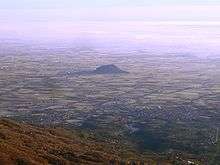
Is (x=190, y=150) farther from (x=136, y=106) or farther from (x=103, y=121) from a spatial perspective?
(x=136, y=106)

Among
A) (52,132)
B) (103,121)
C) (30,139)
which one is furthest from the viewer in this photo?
(103,121)

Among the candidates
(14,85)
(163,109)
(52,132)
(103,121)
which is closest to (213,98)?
(163,109)

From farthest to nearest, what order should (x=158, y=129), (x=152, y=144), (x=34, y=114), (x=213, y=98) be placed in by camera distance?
(x=213, y=98), (x=34, y=114), (x=158, y=129), (x=152, y=144)

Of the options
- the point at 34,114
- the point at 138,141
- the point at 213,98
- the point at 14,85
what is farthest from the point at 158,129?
the point at 14,85

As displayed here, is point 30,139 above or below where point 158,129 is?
above

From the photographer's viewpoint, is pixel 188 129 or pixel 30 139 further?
pixel 188 129

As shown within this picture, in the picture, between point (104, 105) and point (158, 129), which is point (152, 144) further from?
point (104, 105)

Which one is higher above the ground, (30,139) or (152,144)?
(30,139)

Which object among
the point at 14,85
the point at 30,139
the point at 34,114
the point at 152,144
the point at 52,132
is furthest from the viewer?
the point at 14,85

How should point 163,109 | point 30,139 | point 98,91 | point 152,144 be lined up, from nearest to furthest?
point 30,139 < point 152,144 < point 163,109 < point 98,91
